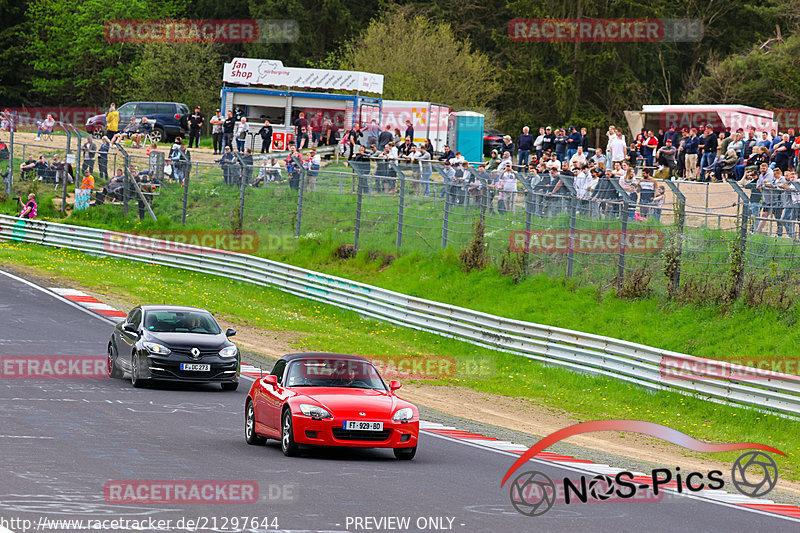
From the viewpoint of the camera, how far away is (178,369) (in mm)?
18359

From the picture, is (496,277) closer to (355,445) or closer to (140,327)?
(140,327)

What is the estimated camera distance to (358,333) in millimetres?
27031

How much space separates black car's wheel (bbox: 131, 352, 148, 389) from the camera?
728 inches

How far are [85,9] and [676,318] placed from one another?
60659 millimetres

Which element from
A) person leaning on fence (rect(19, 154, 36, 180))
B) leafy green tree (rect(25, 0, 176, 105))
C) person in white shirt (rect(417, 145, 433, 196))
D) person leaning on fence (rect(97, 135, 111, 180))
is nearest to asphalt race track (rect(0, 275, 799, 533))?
person in white shirt (rect(417, 145, 433, 196))

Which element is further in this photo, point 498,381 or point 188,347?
point 498,381

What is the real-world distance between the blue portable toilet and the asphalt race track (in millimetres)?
32412

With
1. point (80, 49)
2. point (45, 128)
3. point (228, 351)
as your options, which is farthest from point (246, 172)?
point (80, 49)

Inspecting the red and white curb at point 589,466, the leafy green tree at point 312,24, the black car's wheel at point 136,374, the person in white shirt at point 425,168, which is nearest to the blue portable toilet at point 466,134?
the person in white shirt at point 425,168

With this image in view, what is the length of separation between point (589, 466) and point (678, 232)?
9.96 metres

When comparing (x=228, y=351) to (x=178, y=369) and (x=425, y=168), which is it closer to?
(x=178, y=369)

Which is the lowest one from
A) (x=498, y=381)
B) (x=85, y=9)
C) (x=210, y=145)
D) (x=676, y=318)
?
(x=498, y=381)

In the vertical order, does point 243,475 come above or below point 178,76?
below

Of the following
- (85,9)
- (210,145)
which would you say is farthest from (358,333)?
(85,9)
